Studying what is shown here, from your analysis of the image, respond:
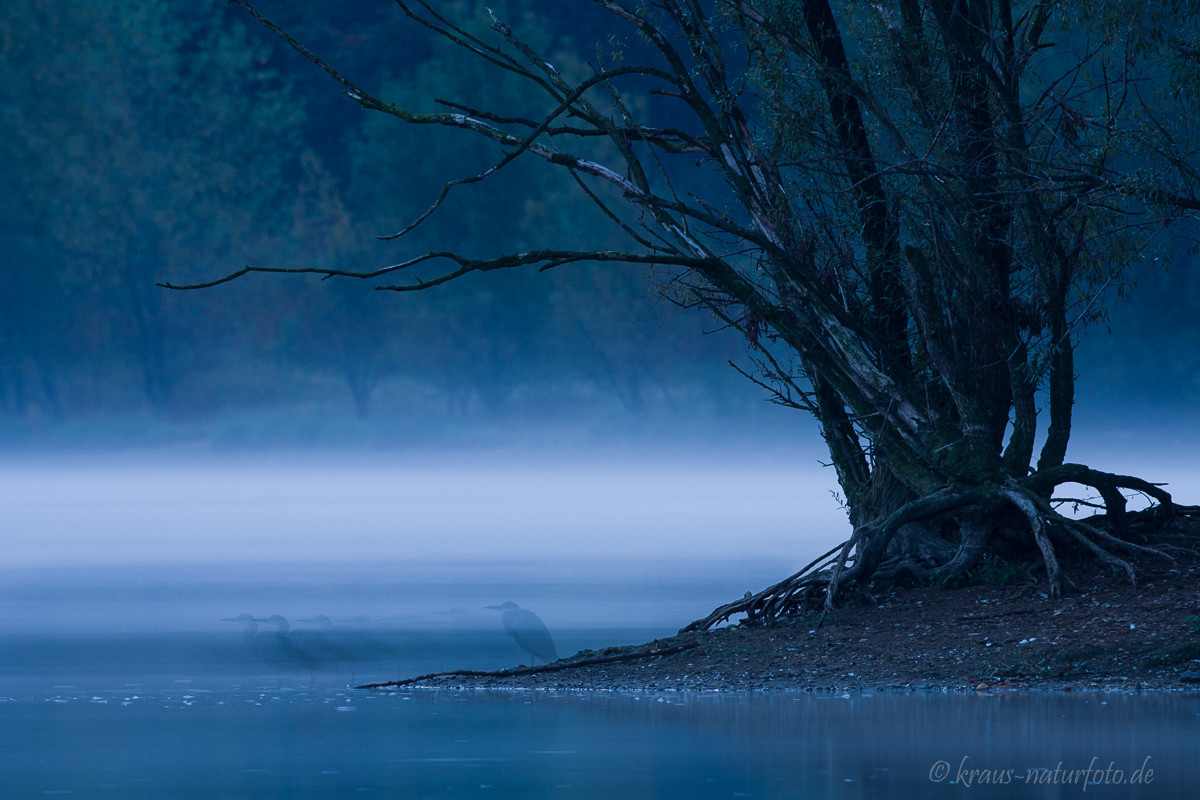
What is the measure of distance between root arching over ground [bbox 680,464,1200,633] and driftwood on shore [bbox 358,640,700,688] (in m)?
1.53

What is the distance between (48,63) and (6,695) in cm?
6982

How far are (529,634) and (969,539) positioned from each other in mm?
5060

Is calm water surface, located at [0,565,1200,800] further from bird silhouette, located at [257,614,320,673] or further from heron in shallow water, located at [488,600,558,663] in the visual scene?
heron in shallow water, located at [488,600,558,663]

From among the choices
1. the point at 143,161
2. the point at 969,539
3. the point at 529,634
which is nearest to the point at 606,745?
the point at 969,539

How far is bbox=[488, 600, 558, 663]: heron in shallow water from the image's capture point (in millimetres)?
17859

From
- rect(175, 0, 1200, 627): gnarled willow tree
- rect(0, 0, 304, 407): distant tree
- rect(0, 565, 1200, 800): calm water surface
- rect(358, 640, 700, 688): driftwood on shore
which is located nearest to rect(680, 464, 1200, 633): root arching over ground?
rect(175, 0, 1200, 627): gnarled willow tree

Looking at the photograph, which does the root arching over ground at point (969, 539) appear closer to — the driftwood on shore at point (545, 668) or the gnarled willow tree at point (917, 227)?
the gnarled willow tree at point (917, 227)

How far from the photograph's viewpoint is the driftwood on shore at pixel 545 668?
49.6ft

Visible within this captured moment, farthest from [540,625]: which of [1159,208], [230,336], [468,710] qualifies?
[230,336]

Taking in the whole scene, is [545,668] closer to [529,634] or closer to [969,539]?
[529,634]

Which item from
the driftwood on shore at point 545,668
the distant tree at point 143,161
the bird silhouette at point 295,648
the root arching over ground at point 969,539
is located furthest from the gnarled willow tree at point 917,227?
the distant tree at point 143,161

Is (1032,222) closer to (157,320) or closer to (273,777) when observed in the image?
(273,777)

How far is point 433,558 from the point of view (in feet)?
146

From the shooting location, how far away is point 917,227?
17.3 m
